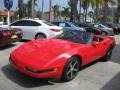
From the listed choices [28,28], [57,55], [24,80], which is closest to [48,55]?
[57,55]

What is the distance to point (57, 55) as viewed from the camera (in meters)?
6.38

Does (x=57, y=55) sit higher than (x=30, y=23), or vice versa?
(x=30, y=23)

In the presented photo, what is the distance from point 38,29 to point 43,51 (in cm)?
715

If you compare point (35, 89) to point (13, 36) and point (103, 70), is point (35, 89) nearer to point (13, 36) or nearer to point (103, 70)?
point (103, 70)

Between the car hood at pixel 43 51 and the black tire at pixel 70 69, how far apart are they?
31 centimetres

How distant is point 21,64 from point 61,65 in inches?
37.3

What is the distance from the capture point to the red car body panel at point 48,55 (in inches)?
237

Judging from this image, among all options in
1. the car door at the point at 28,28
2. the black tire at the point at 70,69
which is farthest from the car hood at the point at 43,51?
the car door at the point at 28,28

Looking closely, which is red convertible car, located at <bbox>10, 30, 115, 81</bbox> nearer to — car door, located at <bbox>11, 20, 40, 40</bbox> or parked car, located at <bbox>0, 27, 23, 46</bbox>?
parked car, located at <bbox>0, 27, 23, 46</bbox>

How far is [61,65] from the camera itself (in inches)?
245

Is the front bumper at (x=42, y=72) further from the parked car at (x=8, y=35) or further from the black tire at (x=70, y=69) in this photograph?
the parked car at (x=8, y=35)

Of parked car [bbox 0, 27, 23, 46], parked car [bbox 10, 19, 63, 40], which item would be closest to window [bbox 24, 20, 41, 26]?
parked car [bbox 10, 19, 63, 40]

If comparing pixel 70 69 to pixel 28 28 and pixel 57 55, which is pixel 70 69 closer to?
pixel 57 55

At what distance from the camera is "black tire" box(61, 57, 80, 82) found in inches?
252
